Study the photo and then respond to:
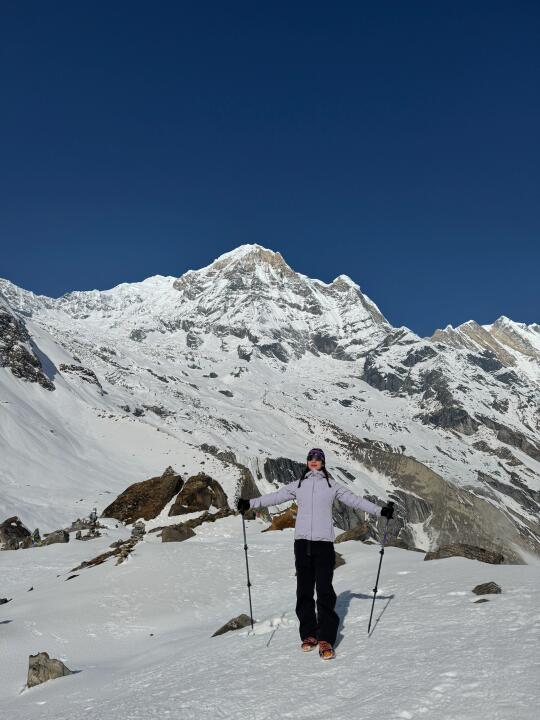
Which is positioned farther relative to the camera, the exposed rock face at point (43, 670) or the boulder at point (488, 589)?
the boulder at point (488, 589)

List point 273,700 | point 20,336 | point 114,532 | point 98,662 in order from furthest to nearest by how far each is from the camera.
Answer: point 20,336 < point 114,532 < point 98,662 < point 273,700

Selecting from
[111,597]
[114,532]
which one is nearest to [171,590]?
[111,597]

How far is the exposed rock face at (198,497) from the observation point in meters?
32.2

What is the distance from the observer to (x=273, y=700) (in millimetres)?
5602

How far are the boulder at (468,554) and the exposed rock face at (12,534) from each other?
2137 cm

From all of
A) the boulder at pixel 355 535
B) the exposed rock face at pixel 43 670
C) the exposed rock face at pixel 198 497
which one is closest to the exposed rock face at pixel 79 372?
the exposed rock face at pixel 198 497

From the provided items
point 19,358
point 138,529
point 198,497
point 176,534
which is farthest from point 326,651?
point 19,358

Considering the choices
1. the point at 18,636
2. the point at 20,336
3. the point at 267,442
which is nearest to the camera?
the point at 18,636

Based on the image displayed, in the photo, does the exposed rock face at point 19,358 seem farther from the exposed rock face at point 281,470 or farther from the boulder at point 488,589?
the boulder at point 488,589

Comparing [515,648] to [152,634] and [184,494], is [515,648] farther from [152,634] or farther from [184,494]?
[184,494]

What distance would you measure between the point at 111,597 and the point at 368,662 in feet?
29.4

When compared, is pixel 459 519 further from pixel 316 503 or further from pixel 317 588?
A: pixel 317 588

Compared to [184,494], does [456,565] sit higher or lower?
lower

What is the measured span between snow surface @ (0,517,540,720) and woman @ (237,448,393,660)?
355 mm
